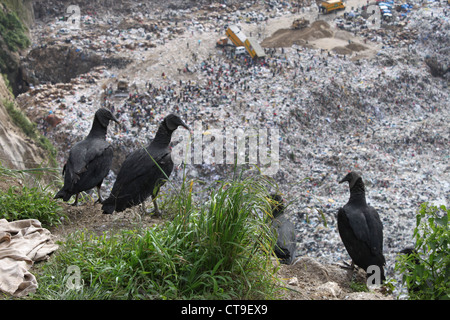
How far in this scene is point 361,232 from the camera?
18.5ft

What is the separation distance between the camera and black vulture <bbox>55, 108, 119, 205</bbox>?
5484mm

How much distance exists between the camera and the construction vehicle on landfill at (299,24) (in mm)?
19684

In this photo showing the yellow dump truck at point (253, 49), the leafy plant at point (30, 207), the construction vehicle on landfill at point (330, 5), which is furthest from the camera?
the construction vehicle on landfill at point (330, 5)

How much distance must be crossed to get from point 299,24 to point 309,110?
6203 millimetres

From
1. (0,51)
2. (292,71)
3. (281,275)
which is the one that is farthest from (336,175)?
(0,51)

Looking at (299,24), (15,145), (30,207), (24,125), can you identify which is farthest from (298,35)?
(30,207)

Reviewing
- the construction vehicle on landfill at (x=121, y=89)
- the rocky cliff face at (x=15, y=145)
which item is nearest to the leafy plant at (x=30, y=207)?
the rocky cliff face at (x=15, y=145)

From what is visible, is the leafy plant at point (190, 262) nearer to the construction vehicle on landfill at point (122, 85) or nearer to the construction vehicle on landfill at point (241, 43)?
the construction vehicle on landfill at point (122, 85)

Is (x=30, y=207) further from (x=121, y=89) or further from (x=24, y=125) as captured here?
(x=121, y=89)

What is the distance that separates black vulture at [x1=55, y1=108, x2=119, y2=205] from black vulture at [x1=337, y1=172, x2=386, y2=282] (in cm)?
304

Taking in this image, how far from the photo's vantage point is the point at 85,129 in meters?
13.9

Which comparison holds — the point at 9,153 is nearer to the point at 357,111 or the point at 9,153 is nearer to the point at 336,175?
the point at 336,175

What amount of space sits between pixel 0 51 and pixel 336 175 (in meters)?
13.1

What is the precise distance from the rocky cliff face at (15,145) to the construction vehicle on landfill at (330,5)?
14659 mm
